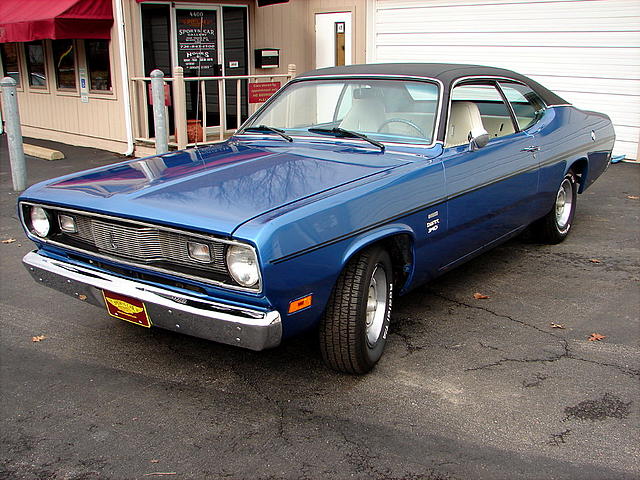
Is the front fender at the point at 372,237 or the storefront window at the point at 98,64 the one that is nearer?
the front fender at the point at 372,237

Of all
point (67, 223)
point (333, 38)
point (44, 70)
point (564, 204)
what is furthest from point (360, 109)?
point (44, 70)

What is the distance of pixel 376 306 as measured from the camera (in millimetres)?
3883

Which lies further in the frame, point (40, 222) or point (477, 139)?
point (477, 139)

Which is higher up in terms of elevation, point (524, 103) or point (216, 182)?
point (524, 103)

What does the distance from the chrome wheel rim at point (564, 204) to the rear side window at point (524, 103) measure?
29.1 inches

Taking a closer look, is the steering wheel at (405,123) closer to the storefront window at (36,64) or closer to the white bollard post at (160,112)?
the white bollard post at (160,112)

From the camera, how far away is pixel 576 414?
338 cm

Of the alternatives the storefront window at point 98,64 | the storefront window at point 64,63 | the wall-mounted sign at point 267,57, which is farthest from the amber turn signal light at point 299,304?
the storefront window at point 64,63

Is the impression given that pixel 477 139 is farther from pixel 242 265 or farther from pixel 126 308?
pixel 126 308

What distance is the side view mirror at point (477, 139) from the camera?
14.7 feet

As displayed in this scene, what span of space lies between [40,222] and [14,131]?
17.1ft

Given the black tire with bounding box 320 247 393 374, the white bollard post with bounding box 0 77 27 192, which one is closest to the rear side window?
the black tire with bounding box 320 247 393 374

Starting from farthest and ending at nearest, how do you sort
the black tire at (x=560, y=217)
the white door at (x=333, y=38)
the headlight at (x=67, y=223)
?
the white door at (x=333, y=38)
the black tire at (x=560, y=217)
the headlight at (x=67, y=223)

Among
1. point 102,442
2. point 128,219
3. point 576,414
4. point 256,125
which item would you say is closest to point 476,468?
point 576,414
